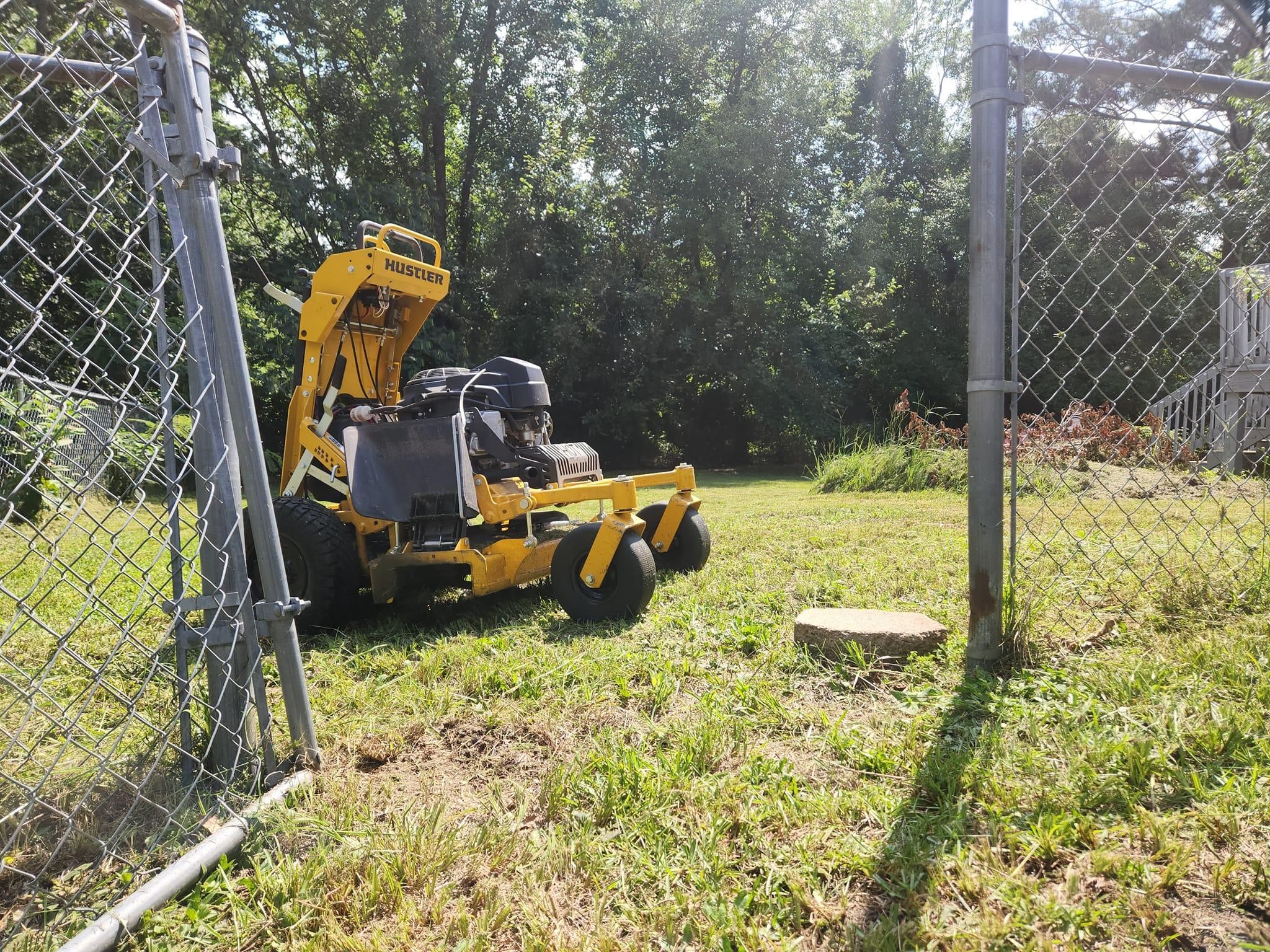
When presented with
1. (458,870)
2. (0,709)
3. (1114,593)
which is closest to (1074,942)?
(458,870)

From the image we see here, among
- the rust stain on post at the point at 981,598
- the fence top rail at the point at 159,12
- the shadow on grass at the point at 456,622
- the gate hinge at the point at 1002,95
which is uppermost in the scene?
the fence top rail at the point at 159,12

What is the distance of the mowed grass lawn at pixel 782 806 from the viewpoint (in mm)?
1425

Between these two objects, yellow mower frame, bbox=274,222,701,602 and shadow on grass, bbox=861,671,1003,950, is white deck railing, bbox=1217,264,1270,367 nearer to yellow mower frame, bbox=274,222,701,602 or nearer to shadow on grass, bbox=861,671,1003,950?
shadow on grass, bbox=861,671,1003,950

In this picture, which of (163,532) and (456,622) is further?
(456,622)

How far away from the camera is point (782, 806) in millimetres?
1785

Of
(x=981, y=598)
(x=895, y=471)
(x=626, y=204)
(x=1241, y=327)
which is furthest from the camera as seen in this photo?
(x=626, y=204)

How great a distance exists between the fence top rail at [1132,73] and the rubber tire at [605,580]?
86.0 inches

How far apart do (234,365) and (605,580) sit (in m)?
1.98

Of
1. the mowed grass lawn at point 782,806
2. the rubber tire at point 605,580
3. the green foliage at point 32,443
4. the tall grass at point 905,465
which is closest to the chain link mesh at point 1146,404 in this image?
the mowed grass lawn at point 782,806

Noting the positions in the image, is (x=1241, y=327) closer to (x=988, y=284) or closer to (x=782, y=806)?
(x=988, y=284)

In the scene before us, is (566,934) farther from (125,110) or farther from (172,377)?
(125,110)

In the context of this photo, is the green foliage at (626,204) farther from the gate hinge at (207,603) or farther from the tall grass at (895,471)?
the gate hinge at (207,603)

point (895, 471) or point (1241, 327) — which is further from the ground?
point (1241, 327)

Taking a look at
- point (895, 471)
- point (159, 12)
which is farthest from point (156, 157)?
point (895, 471)
